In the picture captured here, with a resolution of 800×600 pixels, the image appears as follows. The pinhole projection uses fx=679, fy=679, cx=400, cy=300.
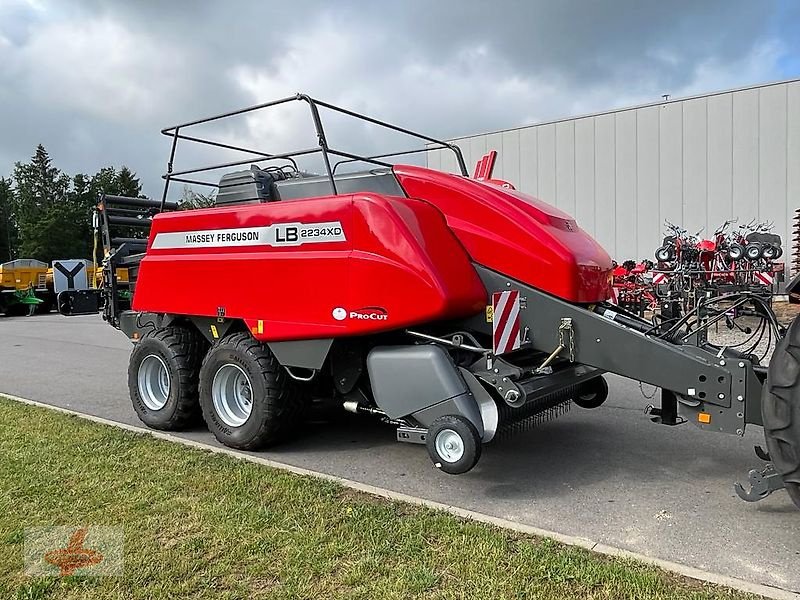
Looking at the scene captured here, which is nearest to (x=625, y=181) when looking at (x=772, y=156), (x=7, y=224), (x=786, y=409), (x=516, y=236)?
(x=772, y=156)

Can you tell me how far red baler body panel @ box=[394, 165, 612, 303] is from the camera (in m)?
4.63

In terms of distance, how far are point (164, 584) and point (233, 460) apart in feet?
6.06

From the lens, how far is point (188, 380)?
5.98m

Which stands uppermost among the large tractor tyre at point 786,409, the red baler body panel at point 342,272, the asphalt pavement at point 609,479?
the red baler body panel at point 342,272

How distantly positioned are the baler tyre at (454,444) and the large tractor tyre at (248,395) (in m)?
1.48

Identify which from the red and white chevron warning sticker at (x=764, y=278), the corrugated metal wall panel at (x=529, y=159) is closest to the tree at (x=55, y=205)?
the corrugated metal wall panel at (x=529, y=159)

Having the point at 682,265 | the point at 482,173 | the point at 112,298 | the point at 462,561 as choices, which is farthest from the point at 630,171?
the point at 462,561

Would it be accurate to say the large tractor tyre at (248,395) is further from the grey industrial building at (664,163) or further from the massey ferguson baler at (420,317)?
the grey industrial building at (664,163)

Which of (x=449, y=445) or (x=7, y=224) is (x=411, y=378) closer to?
(x=449, y=445)

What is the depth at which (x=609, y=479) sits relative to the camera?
4.76 metres

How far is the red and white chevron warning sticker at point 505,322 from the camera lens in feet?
14.8

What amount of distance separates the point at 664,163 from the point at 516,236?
15048 mm

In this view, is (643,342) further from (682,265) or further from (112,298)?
(682,265)

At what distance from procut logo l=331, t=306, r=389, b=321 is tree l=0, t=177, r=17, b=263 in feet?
224
